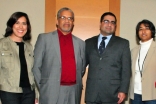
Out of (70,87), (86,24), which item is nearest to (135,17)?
(86,24)

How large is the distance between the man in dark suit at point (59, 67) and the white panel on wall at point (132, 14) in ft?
3.61

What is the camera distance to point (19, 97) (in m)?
2.43

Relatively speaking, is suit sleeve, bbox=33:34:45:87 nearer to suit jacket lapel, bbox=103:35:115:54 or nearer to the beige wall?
suit jacket lapel, bbox=103:35:115:54

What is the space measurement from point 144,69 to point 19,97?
4.47 ft

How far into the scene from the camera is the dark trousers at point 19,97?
2.36 meters

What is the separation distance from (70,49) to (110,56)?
1.47 ft

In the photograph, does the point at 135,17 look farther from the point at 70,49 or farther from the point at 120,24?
the point at 70,49

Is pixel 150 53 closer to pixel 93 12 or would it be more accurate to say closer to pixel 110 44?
pixel 110 44

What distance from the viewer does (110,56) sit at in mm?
2721

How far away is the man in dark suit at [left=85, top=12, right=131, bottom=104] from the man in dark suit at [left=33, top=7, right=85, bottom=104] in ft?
0.54

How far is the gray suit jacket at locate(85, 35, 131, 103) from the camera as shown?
2678 mm

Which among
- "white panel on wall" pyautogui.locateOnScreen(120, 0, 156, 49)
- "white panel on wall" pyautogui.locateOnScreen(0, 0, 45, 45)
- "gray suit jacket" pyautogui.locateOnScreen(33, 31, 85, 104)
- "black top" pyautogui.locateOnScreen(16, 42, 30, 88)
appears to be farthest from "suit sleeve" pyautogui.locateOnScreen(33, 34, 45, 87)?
"white panel on wall" pyautogui.locateOnScreen(120, 0, 156, 49)

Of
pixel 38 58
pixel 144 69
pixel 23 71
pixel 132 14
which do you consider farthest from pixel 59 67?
pixel 132 14

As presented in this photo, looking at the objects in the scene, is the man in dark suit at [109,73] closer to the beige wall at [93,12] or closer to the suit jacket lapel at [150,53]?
the suit jacket lapel at [150,53]
